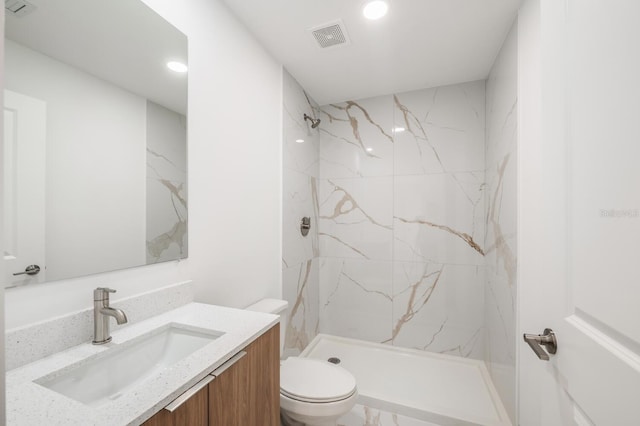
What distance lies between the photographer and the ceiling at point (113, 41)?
821mm

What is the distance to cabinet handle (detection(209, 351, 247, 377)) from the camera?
774 mm

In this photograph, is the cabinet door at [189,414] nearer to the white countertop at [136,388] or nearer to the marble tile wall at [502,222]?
the white countertop at [136,388]

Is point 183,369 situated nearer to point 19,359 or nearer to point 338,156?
point 19,359

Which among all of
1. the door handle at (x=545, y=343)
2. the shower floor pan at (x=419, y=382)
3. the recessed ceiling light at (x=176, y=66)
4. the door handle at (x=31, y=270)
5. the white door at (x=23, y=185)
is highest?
the recessed ceiling light at (x=176, y=66)

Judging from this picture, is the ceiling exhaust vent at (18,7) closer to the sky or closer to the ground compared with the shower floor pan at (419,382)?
closer to the sky

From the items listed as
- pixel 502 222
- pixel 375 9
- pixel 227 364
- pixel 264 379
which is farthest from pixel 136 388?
pixel 502 222

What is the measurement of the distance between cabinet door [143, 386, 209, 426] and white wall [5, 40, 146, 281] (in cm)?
56

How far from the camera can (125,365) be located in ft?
2.97

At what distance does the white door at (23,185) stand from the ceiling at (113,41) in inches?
7.8

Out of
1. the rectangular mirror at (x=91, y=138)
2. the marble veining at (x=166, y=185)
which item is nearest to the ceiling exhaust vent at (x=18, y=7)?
the rectangular mirror at (x=91, y=138)

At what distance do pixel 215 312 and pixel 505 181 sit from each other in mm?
1767

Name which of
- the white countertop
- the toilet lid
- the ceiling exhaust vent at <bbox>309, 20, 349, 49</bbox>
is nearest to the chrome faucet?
the white countertop

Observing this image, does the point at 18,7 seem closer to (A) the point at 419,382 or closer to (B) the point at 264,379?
(B) the point at 264,379

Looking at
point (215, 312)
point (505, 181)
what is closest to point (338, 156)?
point (505, 181)
